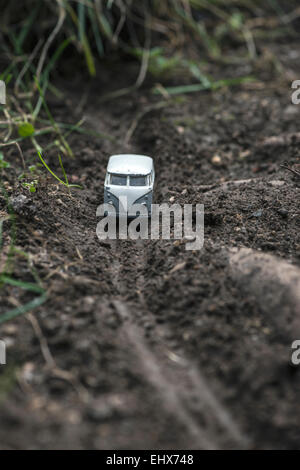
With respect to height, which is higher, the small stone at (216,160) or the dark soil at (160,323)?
the small stone at (216,160)

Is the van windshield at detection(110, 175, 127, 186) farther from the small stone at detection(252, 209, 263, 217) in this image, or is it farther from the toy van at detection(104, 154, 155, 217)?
the small stone at detection(252, 209, 263, 217)

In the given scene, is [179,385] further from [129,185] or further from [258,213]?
[129,185]

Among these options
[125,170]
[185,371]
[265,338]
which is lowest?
[185,371]

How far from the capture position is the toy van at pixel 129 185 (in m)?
3.64

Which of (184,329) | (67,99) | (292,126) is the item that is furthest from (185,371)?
(67,99)

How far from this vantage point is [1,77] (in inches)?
181

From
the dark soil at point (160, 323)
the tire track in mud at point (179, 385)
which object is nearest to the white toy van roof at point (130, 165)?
the dark soil at point (160, 323)

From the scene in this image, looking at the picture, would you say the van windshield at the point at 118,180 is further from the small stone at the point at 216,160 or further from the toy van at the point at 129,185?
the small stone at the point at 216,160

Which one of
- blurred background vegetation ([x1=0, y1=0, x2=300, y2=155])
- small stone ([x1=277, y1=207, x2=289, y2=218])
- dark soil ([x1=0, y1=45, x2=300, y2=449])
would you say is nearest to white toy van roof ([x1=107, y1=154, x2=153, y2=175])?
dark soil ([x1=0, y1=45, x2=300, y2=449])

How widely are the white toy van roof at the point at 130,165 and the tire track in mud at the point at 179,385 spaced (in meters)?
1.16

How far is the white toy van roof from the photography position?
3732 millimetres

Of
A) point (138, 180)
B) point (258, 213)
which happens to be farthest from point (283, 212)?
point (138, 180)
